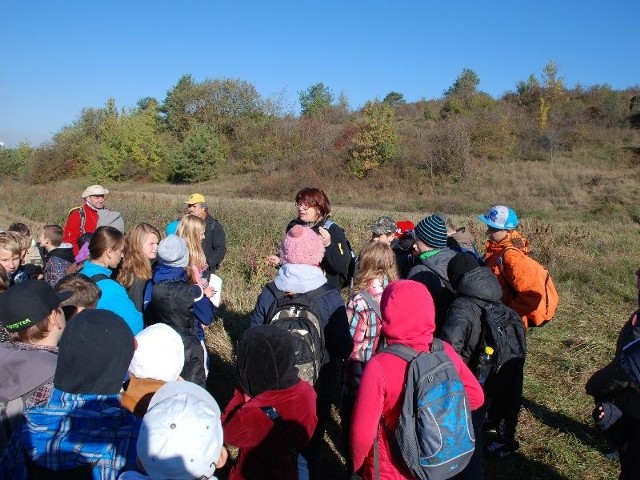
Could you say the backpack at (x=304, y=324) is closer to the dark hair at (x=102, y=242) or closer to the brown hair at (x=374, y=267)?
A: the brown hair at (x=374, y=267)

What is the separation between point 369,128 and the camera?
35344mm

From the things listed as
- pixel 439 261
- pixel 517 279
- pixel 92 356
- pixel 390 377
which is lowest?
pixel 390 377

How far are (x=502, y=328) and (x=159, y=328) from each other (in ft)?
7.12

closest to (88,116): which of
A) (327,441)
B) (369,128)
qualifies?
(369,128)

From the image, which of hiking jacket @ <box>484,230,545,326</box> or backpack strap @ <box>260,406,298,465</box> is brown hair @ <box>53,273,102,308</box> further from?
hiking jacket @ <box>484,230,545,326</box>

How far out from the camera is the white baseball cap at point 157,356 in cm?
231

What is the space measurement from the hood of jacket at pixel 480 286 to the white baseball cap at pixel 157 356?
1.86 m

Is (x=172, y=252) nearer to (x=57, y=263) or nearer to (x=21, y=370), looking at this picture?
(x=21, y=370)

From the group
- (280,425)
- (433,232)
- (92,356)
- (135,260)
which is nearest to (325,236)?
(433,232)

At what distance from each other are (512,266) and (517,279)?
0.12 meters

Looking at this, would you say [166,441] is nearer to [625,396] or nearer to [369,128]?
[625,396]

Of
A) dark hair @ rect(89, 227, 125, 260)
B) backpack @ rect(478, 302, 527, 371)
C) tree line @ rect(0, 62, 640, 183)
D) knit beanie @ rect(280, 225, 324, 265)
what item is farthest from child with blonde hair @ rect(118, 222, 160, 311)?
tree line @ rect(0, 62, 640, 183)

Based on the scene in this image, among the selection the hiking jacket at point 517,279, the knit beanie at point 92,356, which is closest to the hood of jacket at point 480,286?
the hiking jacket at point 517,279

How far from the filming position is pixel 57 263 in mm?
4742
